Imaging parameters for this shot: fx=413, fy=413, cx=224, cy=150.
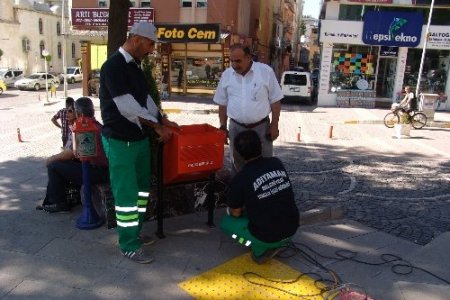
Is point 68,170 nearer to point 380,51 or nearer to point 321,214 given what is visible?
point 321,214

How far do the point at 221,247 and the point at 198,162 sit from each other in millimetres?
969

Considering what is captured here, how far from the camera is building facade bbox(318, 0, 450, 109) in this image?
1958 centimetres

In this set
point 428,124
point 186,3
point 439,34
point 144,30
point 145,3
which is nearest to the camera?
point 144,30

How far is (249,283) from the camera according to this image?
3.70 metres

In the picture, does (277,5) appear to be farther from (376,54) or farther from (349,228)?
(349,228)

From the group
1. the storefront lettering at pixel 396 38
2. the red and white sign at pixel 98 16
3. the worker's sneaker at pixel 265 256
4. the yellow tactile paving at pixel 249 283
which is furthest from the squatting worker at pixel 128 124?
the red and white sign at pixel 98 16

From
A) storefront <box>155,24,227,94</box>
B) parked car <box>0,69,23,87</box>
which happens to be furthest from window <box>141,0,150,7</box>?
parked car <box>0,69,23,87</box>

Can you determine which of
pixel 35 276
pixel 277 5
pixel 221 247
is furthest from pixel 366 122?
pixel 277 5

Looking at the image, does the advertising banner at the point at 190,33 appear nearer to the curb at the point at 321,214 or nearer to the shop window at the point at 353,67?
the shop window at the point at 353,67

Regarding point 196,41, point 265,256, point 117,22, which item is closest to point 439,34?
point 196,41

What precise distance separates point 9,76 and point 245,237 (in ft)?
105

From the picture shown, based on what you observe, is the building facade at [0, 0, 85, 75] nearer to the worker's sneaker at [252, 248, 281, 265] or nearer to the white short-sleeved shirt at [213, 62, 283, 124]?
the white short-sleeved shirt at [213, 62, 283, 124]

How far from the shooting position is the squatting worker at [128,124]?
3668mm

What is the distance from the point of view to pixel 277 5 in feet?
129
